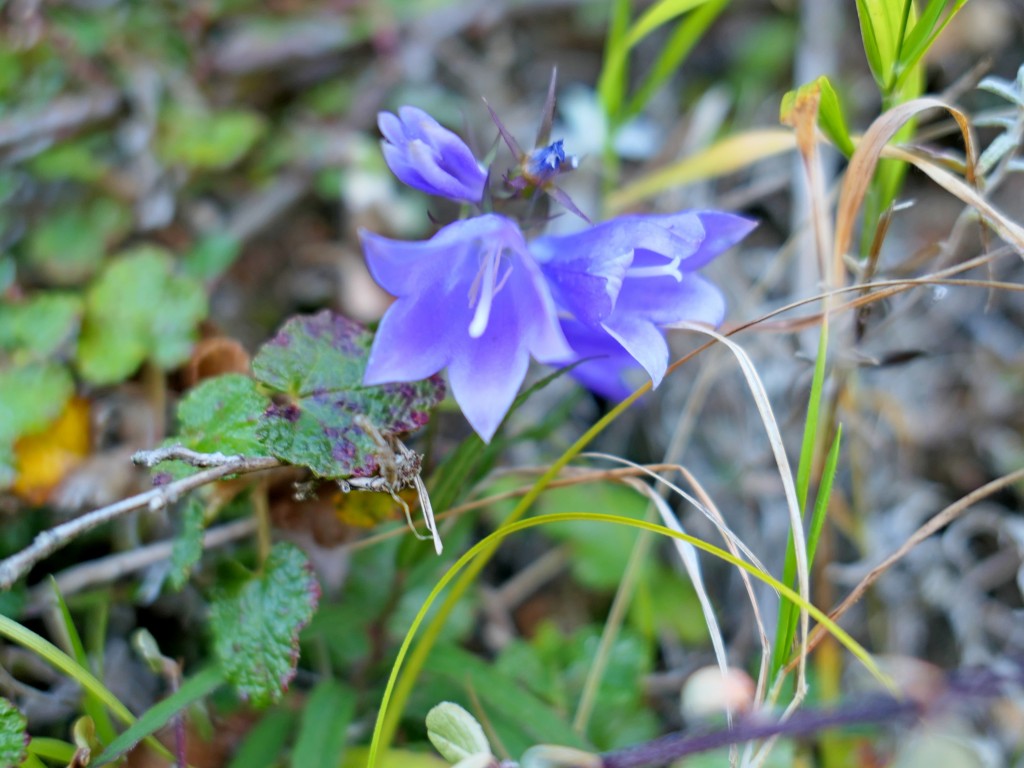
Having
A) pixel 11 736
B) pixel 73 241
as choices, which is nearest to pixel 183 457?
pixel 11 736

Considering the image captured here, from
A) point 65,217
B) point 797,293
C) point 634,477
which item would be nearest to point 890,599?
point 797,293

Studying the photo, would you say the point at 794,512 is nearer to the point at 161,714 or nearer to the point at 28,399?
the point at 161,714

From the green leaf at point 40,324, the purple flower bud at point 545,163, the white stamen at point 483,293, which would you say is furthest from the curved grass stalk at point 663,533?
the green leaf at point 40,324

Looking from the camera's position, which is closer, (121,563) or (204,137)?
(121,563)

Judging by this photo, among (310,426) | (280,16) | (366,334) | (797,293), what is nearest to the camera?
(310,426)

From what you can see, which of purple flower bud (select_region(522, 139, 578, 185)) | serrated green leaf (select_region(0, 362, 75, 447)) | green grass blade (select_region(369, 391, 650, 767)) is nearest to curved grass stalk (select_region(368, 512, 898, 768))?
green grass blade (select_region(369, 391, 650, 767))

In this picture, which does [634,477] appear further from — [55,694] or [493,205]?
[55,694]
